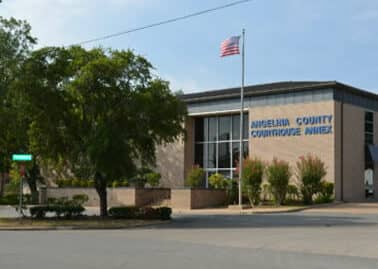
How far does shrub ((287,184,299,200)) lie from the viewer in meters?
44.8

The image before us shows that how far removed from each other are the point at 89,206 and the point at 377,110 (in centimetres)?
2566

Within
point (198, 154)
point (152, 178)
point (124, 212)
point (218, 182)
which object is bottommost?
point (124, 212)

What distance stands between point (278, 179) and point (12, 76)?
21.8 m

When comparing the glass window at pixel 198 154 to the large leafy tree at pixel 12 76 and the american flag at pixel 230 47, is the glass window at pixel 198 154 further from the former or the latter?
the large leafy tree at pixel 12 76

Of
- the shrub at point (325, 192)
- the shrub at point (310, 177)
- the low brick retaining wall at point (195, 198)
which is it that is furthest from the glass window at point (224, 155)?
the shrub at point (325, 192)

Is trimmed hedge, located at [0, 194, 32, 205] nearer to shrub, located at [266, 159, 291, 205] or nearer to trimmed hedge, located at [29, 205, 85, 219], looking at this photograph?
shrub, located at [266, 159, 291, 205]

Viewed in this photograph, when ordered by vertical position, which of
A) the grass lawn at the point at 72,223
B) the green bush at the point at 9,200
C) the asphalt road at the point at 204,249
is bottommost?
the green bush at the point at 9,200

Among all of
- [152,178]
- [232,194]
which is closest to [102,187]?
[232,194]

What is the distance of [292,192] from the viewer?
4509 cm

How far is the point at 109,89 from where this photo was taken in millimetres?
28625

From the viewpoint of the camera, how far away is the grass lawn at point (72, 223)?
2586 cm

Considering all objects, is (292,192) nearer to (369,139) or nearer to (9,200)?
(369,139)

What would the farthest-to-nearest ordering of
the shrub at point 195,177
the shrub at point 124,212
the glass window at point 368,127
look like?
the shrub at point 195,177 → the glass window at point 368,127 → the shrub at point 124,212

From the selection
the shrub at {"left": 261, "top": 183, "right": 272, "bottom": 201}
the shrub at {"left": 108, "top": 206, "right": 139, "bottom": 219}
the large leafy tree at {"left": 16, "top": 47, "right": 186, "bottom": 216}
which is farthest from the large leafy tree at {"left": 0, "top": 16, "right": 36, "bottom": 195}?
the shrub at {"left": 261, "top": 183, "right": 272, "bottom": 201}
